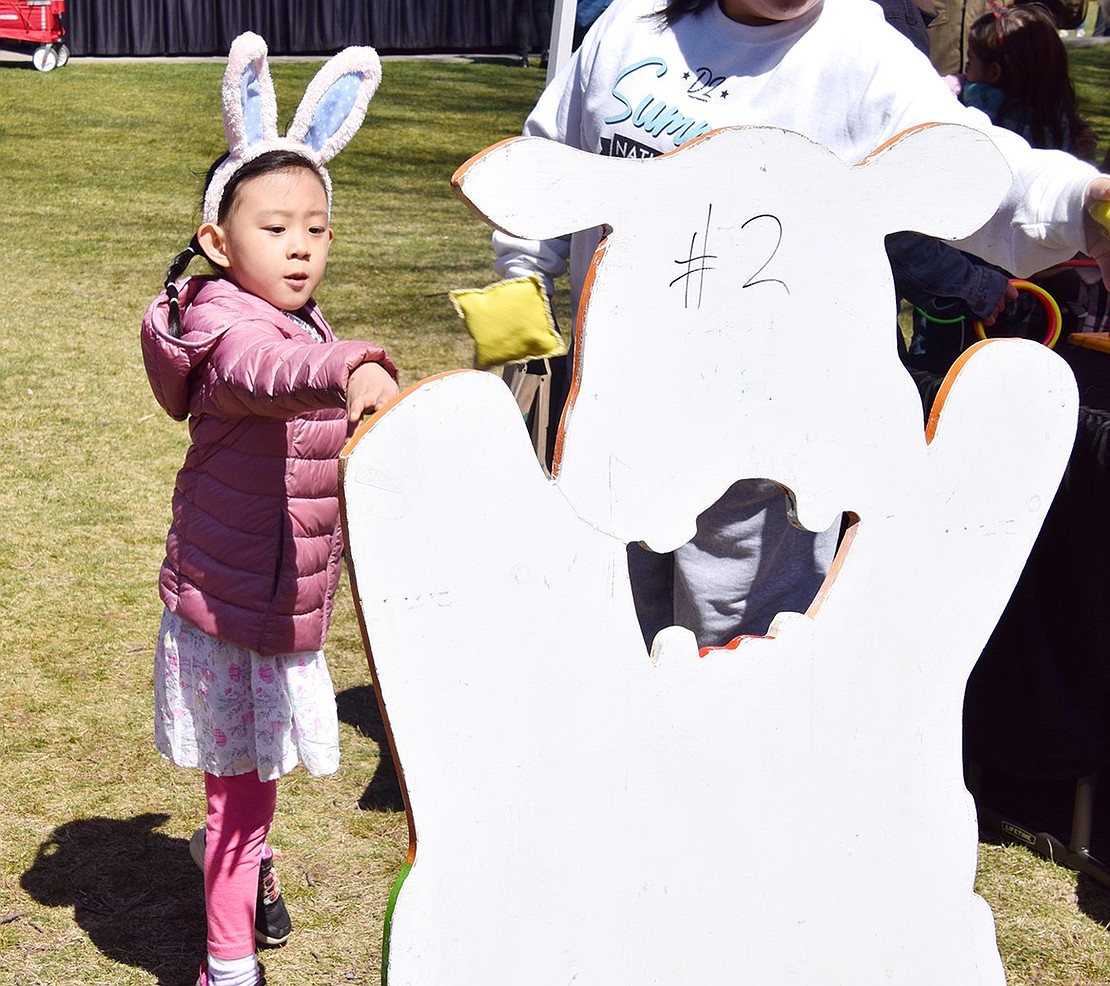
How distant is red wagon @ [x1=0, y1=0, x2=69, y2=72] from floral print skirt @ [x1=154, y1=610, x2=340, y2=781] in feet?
39.5

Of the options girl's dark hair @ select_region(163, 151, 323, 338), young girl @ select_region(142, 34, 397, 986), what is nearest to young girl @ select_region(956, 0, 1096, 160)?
young girl @ select_region(142, 34, 397, 986)

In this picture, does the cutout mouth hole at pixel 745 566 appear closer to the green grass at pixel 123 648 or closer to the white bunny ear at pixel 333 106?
the green grass at pixel 123 648

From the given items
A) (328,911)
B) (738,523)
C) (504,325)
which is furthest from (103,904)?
(504,325)

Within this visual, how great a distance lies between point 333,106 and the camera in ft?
6.61

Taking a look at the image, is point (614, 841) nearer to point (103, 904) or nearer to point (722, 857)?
point (722, 857)

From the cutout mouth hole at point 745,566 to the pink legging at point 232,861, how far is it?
65cm

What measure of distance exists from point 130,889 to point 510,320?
59.4 inches

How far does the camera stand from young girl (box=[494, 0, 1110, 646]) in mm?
1751

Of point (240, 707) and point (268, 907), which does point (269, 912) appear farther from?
point (240, 707)

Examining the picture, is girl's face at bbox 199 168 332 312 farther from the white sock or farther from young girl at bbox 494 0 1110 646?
the white sock

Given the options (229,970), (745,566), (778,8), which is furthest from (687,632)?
(229,970)

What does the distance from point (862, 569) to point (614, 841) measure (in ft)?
1.18

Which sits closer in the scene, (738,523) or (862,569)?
(862,569)

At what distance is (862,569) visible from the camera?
1462mm
